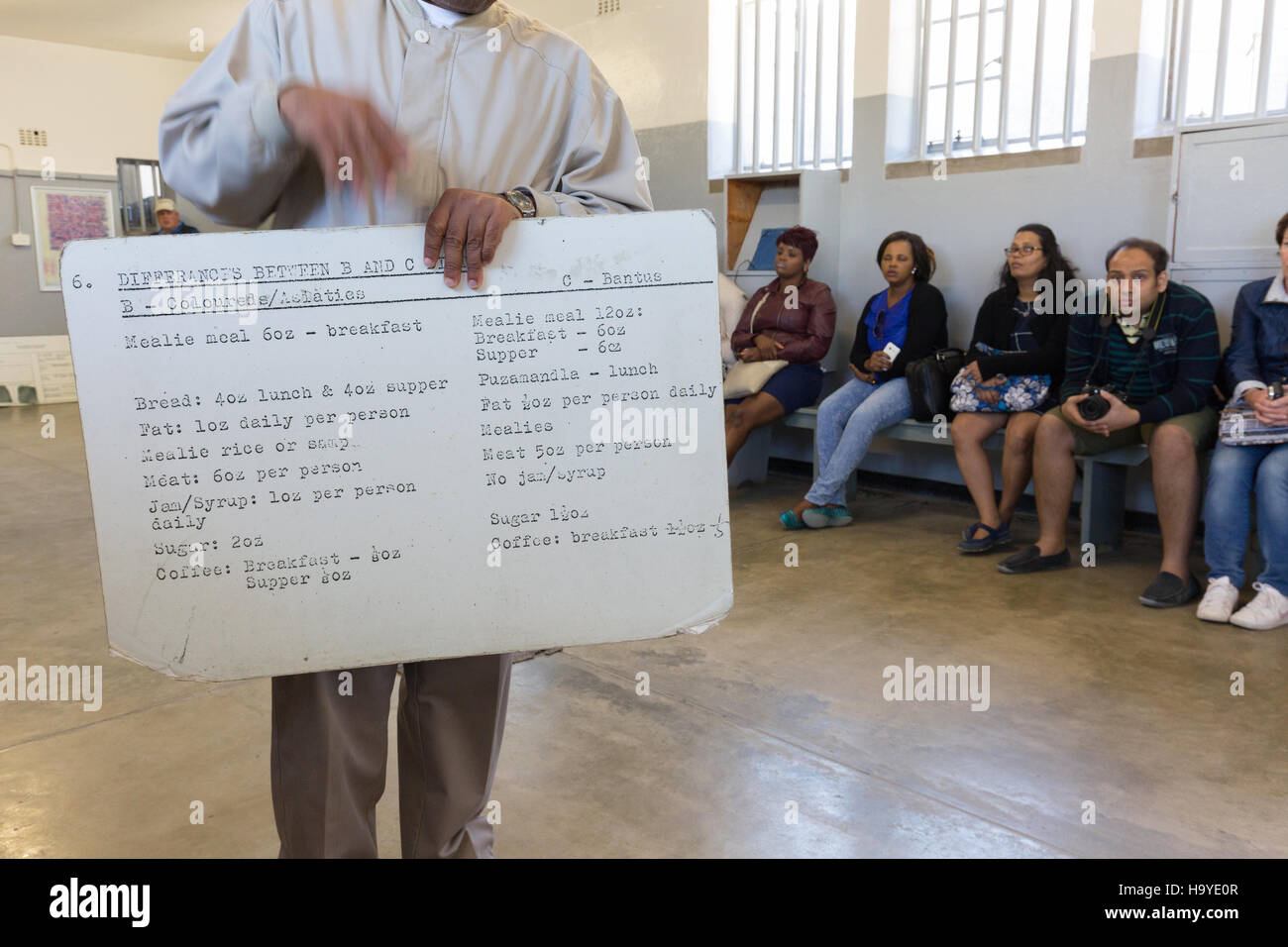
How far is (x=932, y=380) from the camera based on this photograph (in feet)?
14.5

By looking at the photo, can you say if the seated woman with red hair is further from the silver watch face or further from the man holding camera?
the silver watch face

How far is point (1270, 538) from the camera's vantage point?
3291mm

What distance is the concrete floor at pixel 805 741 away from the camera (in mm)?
2008

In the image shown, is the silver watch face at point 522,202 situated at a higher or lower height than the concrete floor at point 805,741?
higher

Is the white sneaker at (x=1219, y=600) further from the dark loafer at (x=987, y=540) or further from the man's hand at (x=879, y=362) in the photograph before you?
the man's hand at (x=879, y=362)

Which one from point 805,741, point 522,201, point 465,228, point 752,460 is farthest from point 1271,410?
point 465,228

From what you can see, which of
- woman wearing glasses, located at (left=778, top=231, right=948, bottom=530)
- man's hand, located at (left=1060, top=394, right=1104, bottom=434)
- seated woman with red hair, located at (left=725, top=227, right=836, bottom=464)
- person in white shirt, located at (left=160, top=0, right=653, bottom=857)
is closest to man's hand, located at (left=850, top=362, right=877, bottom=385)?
woman wearing glasses, located at (left=778, top=231, right=948, bottom=530)

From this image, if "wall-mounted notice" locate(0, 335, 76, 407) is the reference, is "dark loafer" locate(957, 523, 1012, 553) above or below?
below

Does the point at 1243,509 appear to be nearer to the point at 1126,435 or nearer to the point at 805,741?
the point at 1126,435

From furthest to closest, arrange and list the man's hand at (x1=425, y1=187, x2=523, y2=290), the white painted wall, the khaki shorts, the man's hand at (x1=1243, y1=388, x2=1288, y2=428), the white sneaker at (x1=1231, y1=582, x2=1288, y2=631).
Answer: the white painted wall
the khaki shorts
the man's hand at (x1=1243, y1=388, x2=1288, y2=428)
the white sneaker at (x1=1231, y1=582, x2=1288, y2=631)
the man's hand at (x1=425, y1=187, x2=523, y2=290)

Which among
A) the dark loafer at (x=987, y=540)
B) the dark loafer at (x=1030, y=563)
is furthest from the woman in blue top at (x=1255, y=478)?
the dark loafer at (x=987, y=540)

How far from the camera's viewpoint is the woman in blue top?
10.7 ft

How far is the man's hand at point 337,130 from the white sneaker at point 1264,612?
311cm

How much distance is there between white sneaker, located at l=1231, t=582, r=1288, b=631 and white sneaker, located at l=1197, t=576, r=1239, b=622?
1.4 inches
